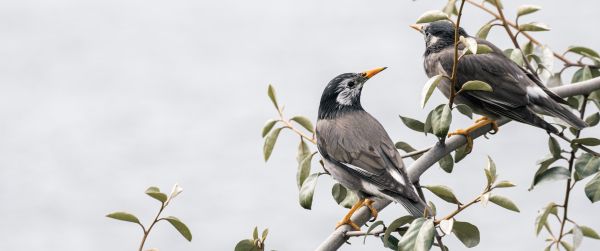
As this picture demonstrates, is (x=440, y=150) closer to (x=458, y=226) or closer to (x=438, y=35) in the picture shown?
(x=458, y=226)

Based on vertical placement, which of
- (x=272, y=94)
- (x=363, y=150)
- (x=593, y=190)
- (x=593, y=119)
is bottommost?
(x=593, y=190)

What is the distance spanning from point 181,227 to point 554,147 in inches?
81.1

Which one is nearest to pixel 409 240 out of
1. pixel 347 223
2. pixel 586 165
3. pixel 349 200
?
pixel 347 223

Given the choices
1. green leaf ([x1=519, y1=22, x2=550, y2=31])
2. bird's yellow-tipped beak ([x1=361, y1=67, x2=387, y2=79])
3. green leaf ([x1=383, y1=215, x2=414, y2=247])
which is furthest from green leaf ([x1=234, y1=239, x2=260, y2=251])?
green leaf ([x1=519, y1=22, x2=550, y2=31])

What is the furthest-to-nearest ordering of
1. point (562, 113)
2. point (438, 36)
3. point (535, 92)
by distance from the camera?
point (438, 36), point (535, 92), point (562, 113)

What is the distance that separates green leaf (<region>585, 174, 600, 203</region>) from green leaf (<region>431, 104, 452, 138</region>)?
929 millimetres

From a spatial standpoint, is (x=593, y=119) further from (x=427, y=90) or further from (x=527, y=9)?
(x=427, y=90)

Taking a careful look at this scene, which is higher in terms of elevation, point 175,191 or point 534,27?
point 175,191

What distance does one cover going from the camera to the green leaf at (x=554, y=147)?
4.42m

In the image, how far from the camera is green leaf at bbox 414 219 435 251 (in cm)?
331

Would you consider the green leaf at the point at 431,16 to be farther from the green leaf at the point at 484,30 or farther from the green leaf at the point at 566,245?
the green leaf at the point at 566,245

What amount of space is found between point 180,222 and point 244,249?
48 cm

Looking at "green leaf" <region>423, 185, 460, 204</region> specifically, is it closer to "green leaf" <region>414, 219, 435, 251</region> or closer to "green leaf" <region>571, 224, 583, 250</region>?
"green leaf" <region>414, 219, 435, 251</region>

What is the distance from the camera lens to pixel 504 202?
3588mm
